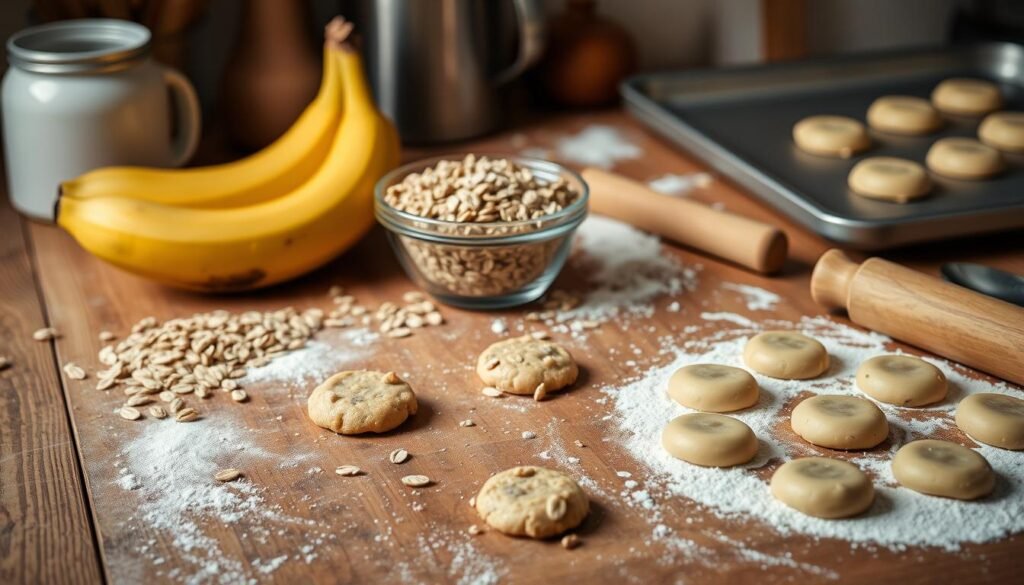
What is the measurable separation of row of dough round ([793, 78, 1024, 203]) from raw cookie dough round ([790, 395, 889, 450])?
418 millimetres

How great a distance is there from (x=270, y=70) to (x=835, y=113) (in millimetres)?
769

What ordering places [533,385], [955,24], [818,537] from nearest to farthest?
1. [818,537]
2. [533,385]
3. [955,24]

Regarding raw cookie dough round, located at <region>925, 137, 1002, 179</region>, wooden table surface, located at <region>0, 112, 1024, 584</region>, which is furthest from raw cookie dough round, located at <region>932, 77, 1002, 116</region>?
wooden table surface, located at <region>0, 112, 1024, 584</region>

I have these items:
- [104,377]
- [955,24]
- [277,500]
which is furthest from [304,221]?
[955,24]

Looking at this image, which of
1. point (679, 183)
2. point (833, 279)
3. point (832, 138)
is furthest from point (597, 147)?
point (833, 279)

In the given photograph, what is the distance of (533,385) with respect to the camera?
0.96 meters

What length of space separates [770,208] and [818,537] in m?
0.63

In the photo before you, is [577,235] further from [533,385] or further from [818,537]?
[818,537]

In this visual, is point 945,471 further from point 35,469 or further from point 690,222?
point 35,469

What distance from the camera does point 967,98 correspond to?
1.48m

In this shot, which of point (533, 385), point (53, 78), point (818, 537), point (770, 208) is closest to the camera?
point (818, 537)

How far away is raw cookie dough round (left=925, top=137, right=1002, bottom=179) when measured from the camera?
128 centimetres

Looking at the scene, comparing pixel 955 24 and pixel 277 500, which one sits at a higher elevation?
pixel 955 24

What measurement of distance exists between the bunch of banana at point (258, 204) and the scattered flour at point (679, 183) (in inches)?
14.0
